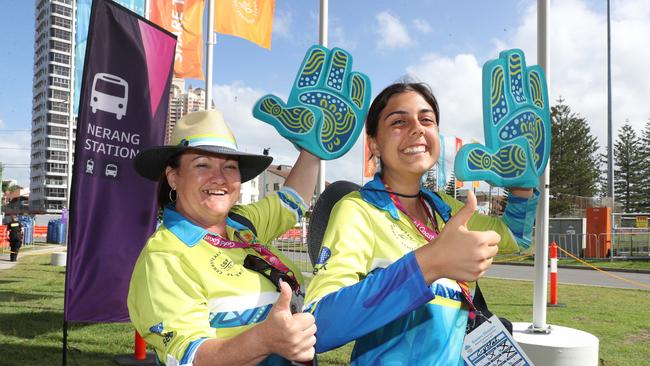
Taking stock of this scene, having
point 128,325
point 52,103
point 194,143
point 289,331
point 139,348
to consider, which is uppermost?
point 52,103

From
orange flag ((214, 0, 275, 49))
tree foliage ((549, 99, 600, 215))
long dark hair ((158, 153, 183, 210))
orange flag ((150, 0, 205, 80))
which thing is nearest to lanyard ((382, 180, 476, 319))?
long dark hair ((158, 153, 183, 210))

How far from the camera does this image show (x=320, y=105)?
212cm

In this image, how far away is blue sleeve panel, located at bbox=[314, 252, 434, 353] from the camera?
1146 millimetres

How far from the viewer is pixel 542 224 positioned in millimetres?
4488

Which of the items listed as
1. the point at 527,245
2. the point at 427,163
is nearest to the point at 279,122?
the point at 427,163

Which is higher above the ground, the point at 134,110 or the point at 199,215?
the point at 134,110

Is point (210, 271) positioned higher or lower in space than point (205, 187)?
lower

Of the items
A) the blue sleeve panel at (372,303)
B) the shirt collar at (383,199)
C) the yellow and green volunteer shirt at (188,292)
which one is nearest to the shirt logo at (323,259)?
the blue sleeve panel at (372,303)

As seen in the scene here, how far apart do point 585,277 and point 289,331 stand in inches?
561

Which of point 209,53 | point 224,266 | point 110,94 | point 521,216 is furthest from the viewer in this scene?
point 209,53

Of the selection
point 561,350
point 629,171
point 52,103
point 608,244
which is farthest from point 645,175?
point 52,103

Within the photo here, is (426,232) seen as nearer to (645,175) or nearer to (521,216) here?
(521,216)

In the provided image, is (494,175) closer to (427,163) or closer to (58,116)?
(427,163)

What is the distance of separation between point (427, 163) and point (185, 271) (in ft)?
2.72
